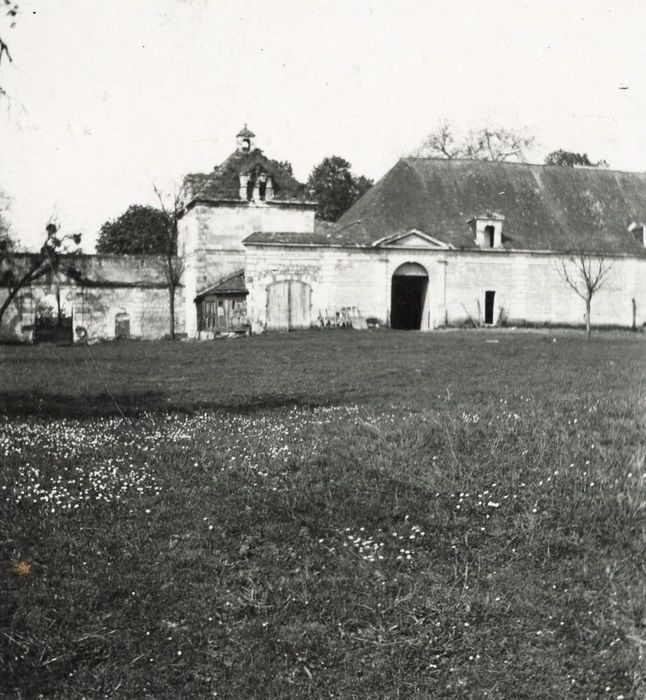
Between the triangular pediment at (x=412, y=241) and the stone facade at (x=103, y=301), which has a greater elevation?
the triangular pediment at (x=412, y=241)

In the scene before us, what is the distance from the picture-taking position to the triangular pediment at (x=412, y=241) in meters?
36.6

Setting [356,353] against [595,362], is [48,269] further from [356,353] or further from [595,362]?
[595,362]

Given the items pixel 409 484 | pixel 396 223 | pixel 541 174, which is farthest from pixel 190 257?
pixel 409 484

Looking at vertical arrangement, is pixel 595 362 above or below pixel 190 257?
below

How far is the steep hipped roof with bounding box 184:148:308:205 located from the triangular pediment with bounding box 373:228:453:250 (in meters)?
7.39

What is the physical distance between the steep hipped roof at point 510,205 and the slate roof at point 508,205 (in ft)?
0.17

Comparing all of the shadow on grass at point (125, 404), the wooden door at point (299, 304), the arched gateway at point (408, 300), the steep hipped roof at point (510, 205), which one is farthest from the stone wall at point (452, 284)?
the shadow on grass at point (125, 404)

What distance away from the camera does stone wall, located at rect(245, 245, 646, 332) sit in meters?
35.6

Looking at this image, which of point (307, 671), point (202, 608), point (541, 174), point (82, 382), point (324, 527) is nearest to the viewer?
point (307, 671)

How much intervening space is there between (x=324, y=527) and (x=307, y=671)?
1718 mm

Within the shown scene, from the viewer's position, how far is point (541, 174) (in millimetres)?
42750

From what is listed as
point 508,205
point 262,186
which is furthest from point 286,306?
point 508,205

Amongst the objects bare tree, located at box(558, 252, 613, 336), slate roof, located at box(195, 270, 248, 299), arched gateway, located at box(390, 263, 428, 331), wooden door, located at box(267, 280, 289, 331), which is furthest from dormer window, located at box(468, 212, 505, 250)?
slate roof, located at box(195, 270, 248, 299)

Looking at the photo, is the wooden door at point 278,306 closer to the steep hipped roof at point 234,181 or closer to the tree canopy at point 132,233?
the steep hipped roof at point 234,181
